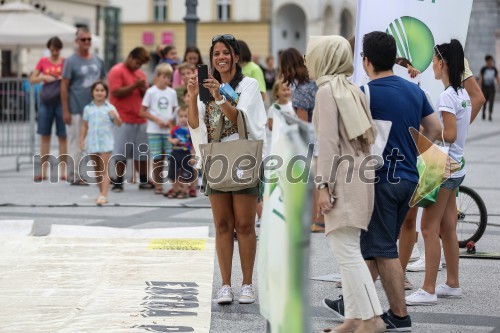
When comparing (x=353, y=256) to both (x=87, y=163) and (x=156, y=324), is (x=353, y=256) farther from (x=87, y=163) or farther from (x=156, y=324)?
(x=87, y=163)

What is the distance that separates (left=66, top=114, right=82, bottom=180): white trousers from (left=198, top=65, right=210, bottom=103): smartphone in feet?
24.9

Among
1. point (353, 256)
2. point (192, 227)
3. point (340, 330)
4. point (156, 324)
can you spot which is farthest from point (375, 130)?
point (192, 227)

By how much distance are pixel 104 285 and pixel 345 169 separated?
7.80ft

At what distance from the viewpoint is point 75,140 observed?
14.3 meters

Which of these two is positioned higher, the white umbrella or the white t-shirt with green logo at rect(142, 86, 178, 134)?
the white umbrella

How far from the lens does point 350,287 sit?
19.3 ft

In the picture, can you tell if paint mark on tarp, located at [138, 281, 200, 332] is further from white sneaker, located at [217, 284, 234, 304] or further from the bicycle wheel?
the bicycle wheel

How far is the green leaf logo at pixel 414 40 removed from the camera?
25.7 feet

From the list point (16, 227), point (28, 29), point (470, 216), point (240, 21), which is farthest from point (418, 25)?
point (240, 21)

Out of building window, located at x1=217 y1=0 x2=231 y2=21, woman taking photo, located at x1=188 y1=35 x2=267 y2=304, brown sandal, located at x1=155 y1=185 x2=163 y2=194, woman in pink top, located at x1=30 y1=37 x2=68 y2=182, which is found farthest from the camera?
building window, located at x1=217 y1=0 x2=231 y2=21

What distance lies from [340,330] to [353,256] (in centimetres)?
46

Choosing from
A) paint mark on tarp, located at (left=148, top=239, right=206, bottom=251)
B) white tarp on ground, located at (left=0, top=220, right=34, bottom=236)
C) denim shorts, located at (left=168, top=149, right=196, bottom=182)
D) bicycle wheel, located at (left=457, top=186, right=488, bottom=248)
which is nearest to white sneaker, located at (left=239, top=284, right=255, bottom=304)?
paint mark on tarp, located at (left=148, top=239, right=206, bottom=251)

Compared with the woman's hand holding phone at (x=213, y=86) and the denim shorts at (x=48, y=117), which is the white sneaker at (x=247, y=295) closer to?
the woman's hand holding phone at (x=213, y=86)

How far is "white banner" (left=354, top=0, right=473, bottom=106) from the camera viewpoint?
7.84 m
